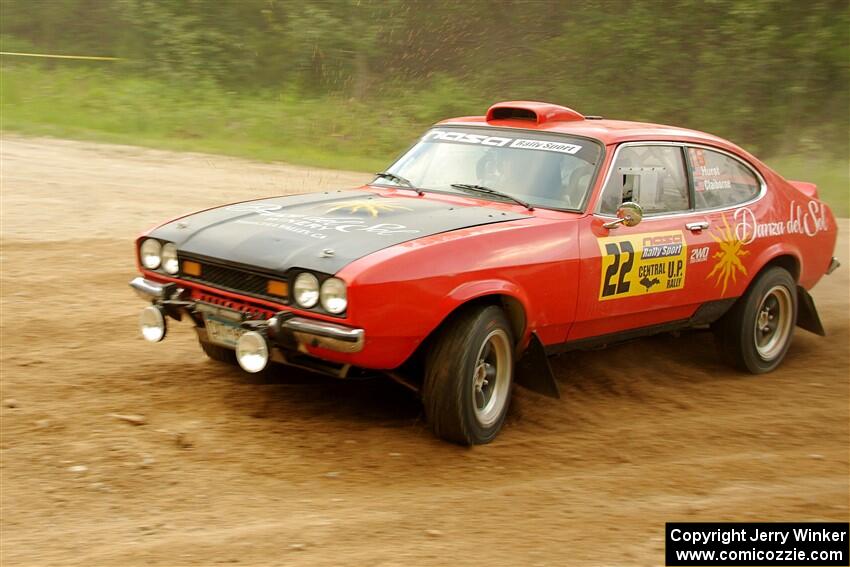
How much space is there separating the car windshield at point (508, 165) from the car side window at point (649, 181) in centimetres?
16

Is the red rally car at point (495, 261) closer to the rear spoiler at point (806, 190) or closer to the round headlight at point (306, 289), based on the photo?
the round headlight at point (306, 289)

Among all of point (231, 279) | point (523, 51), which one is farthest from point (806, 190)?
point (523, 51)

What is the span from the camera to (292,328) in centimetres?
459

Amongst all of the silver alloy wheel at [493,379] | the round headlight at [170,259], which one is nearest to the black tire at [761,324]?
the silver alloy wheel at [493,379]

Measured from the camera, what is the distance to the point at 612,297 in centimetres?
563

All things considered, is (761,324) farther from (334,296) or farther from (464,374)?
(334,296)

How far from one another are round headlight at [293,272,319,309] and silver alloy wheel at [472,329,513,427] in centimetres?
93

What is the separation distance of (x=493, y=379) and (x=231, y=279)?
1.41 metres

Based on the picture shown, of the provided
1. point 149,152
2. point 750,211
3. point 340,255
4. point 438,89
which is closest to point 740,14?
point 438,89

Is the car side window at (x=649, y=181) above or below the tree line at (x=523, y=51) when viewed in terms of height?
above

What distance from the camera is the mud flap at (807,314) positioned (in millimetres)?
7145

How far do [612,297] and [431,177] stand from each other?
1.33m

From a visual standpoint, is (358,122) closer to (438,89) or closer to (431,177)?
(438,89)

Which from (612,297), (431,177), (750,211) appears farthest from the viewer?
(750,211)
